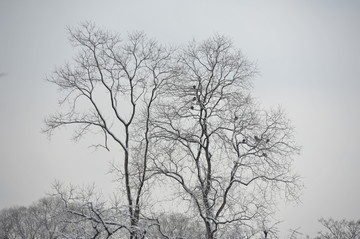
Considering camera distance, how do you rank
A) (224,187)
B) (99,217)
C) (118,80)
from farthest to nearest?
(118,80) < (224,187) < (99,217)

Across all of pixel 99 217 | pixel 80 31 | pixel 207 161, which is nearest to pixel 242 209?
pixel 207 161

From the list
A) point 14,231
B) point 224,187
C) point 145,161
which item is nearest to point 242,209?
point 224,187

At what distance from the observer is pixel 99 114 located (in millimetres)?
13383

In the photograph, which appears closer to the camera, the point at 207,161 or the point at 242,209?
the point at 242,209

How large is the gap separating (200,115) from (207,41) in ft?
9.13

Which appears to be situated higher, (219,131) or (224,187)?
(219,131)

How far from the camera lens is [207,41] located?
13.5 metres

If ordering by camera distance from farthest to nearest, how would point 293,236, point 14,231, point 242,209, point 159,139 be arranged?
point 14,231
point 159,139
point 242,209
point 293,236

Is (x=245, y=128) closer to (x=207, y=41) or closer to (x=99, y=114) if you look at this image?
(x=207, y=41)

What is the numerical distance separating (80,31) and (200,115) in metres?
5.44

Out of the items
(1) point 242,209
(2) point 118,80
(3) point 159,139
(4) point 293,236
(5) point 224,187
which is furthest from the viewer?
(2) point 118,80

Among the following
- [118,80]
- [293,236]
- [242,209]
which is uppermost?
[118,80]

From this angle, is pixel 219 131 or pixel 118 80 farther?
pixel 118 80

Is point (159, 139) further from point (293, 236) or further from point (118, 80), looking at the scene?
point (293, 236)
